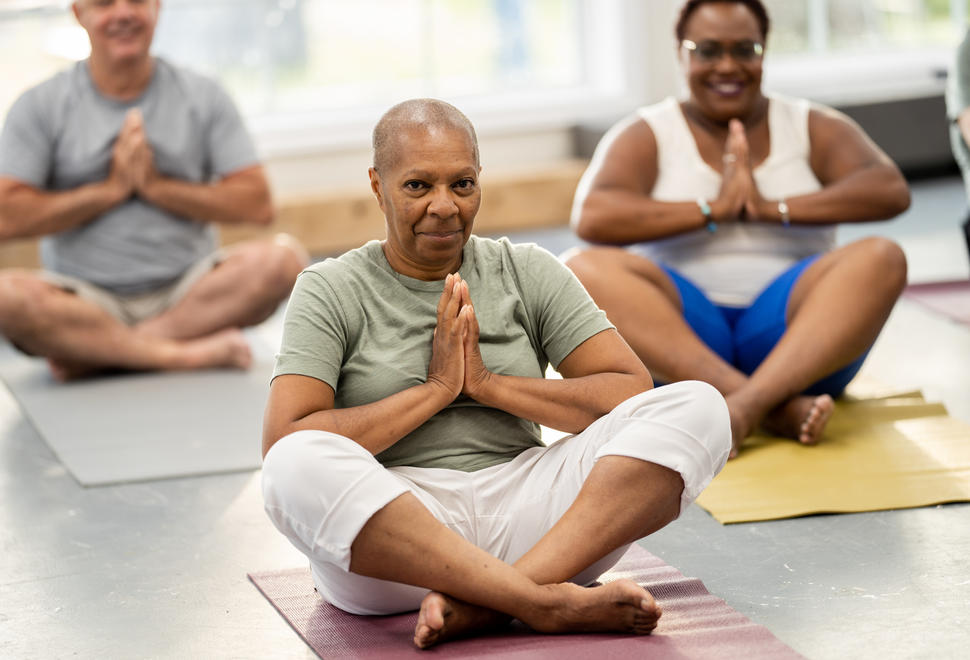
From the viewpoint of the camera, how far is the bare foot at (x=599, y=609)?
6.73 ft

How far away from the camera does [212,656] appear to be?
2.18m

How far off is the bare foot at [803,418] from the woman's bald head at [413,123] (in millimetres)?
1309

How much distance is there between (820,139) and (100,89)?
225 cm

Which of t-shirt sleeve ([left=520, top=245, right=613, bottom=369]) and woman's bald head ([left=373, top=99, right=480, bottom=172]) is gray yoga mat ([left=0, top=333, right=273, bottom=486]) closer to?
t-shirt sleeve ([left=520, top=245, right=613, bottom=369])

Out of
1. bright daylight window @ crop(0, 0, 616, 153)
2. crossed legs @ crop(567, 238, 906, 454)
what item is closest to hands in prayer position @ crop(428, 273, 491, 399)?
crossed legs @ crop(567, 238, 906, 454)

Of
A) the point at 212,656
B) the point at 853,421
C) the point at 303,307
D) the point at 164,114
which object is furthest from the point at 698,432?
the point at 164,114

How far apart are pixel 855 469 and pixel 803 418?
0.73 feet

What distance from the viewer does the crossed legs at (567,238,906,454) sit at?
3.20 m

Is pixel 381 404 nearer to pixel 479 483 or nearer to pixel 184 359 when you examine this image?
pixel 479 483

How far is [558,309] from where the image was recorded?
7.64 feet

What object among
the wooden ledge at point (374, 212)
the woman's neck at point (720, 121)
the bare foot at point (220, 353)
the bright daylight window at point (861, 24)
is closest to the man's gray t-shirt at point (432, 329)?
the woman's neck at point (720, 121)

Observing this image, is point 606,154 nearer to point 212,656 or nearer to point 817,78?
point 212,656

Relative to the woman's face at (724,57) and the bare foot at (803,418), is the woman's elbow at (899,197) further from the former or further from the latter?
the bare foot at (803,418)

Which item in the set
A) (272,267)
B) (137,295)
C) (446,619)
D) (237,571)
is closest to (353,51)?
(272,267)
